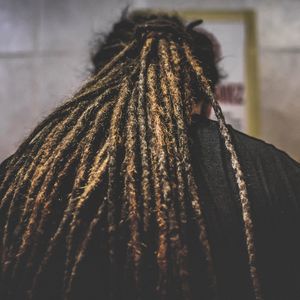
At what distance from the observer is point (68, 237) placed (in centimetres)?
52

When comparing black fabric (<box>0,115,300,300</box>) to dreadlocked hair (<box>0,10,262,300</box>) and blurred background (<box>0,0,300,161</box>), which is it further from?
blurred background (<box>0,0,300,161</box>)

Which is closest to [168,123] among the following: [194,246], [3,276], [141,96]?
[141,96]

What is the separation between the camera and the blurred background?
1.45 meters

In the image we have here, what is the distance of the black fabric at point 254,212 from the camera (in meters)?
0.54

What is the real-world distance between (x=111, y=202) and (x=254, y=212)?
173 millimetres

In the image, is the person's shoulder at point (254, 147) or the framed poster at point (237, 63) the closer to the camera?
the person's shoulder at point (254, 147)

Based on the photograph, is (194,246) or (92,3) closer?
(194,246)

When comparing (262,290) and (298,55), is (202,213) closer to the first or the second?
(262,290)

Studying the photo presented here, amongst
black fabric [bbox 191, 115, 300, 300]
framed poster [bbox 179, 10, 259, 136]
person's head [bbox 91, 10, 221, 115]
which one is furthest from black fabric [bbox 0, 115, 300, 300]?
framed poster [bbox 179, 10, 259, 136]

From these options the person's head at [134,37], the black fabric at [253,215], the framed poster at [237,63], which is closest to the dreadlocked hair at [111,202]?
the black fabric at [253,215]

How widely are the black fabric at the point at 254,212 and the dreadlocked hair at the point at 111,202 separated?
15mm

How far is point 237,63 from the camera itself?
4.67ft

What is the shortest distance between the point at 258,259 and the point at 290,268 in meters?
0.05

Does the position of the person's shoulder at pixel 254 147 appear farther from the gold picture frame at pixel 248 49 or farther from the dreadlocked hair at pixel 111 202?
the gold picture frame at pixel 248 49
